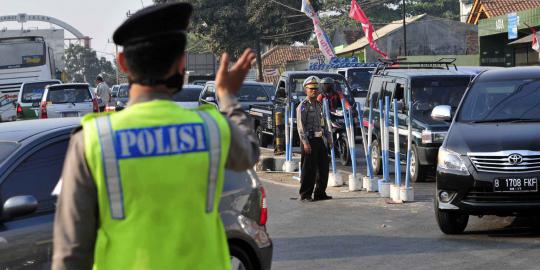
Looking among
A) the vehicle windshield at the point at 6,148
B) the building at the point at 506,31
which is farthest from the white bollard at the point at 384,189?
the building at the point at 506,31

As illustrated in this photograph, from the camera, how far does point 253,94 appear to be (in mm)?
25219

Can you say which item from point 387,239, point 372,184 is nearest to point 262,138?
point 372,184

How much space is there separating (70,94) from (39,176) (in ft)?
67.0

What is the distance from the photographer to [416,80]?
16.3m

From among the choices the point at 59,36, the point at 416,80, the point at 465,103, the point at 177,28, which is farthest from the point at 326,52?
the point at 59,36

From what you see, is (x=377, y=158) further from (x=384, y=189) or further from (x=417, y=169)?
(x=384, y=189)

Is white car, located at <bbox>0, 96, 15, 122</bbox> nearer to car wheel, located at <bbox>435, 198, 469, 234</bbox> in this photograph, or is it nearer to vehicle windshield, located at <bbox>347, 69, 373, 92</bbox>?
vehicle windshield, located at <bbox>347, 69, 373, 92</bbox>

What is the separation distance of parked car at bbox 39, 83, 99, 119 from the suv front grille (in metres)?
16.9

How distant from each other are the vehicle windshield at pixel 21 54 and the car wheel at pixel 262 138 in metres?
21.2

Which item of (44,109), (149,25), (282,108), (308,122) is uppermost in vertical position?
(149,25)

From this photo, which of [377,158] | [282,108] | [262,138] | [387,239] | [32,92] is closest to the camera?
[387,239]

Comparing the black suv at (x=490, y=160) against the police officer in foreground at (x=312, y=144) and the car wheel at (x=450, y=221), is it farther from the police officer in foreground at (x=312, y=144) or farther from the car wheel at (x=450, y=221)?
the police officer in foreground at (x=312, y=144)

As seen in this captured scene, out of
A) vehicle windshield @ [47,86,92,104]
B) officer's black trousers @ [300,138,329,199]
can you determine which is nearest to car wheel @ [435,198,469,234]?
officer's black trousers @ [300,138,329,199]

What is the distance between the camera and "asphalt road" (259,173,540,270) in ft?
29.2
